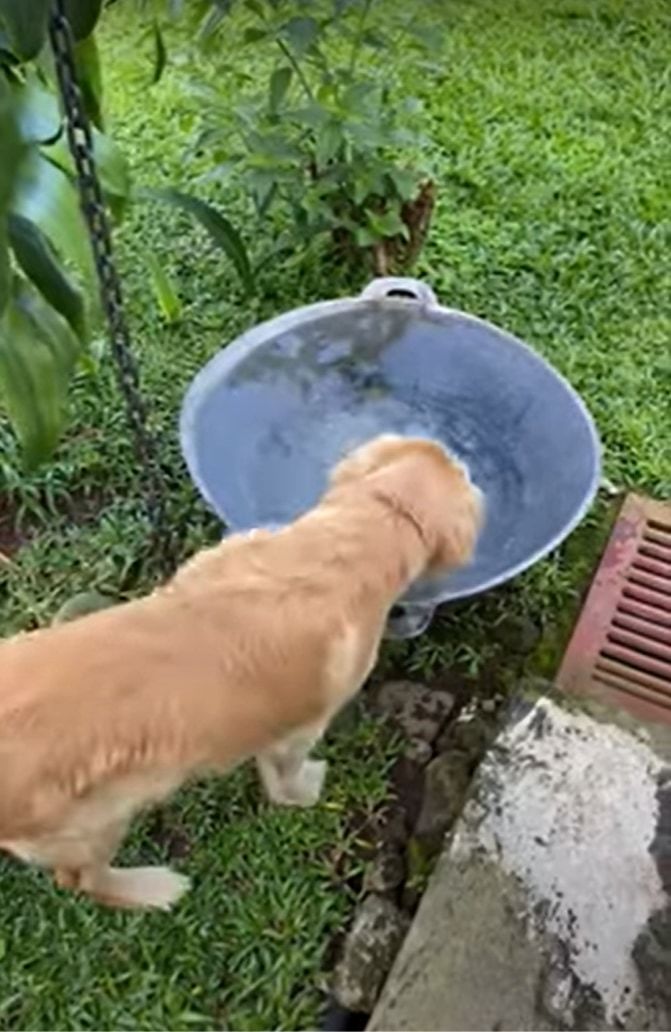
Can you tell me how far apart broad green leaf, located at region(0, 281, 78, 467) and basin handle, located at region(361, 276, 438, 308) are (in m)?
0.51

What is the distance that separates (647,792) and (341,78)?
4.41 feet

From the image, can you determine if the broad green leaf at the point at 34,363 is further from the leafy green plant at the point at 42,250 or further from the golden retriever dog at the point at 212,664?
the golden retriever dog at the point at 212,664

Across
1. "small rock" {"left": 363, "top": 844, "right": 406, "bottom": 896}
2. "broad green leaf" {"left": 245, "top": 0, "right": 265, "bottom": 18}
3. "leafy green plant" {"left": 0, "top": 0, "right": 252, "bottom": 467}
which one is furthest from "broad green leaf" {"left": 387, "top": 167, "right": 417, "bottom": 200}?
"small rock" {"left": 363, "top": 844, "right": 406, "bottom": 896}

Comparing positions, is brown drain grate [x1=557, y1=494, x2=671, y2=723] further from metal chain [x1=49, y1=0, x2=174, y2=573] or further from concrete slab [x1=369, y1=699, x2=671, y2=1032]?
metal chain [x1=49, y1=0, x2=174, y2=573]

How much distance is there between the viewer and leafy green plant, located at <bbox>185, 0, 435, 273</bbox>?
2.22 meters

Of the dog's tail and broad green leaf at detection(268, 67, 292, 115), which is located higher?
broad green leaf at detection(268, 67, 292, 115)

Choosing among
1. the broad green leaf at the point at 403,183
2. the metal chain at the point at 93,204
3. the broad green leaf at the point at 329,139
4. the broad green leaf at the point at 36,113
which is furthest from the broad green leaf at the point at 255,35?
the metal chain at the point at 93,204

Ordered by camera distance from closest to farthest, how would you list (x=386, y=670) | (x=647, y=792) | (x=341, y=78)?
1. (x=647, y=792)
2. (x=386, y=670)
3. (x=341, y=78)

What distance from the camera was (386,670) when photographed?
73.8 inches

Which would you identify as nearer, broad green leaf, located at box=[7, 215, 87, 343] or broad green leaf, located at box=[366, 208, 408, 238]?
broad green leaf, located at box=[7, 215, 87, 343]

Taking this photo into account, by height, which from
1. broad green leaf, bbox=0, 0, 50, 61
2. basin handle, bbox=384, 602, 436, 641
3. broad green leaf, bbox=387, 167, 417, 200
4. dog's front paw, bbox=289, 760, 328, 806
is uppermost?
broad green leaf, bbox=0, 0, 50, 61

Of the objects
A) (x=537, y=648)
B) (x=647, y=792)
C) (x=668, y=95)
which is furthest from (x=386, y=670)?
(x=668, y=95)

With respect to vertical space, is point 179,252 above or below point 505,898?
above

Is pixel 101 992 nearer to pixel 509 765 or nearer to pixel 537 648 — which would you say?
pixel 509 765
